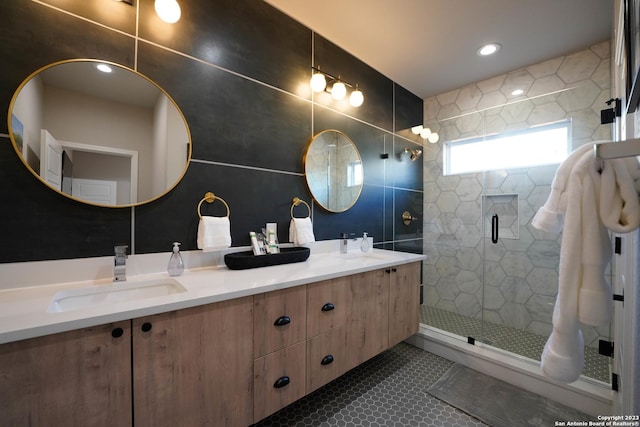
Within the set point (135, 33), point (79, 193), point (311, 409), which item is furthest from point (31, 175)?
point (311, 409)

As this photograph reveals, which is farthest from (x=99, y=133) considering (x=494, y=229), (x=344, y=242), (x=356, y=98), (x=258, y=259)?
(x=494, y=229)

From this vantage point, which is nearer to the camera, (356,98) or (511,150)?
(356,98)

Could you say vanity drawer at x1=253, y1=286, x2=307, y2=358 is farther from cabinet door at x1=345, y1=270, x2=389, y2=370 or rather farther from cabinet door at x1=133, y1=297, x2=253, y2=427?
cabinet door at x1=345, y1=270, x2=389, y2=370

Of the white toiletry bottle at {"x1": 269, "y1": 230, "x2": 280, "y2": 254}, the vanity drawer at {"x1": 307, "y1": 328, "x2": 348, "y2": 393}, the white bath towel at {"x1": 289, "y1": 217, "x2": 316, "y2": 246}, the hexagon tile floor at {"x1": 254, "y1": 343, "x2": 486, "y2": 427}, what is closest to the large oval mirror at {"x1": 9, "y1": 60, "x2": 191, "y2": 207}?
the white toiletry bottle at {"x1": 269, "y1": 230, "x2": 280, "y2": 254}

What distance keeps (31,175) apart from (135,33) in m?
0.79

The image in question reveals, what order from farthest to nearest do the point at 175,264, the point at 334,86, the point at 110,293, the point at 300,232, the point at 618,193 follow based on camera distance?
the point at 334,86 < the point at 300,232 < the point at 175,264 < the point at 110,293 < the point at 618,193

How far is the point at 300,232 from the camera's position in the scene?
1.71m

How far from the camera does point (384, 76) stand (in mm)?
Result: 2488

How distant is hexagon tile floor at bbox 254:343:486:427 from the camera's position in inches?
53.3

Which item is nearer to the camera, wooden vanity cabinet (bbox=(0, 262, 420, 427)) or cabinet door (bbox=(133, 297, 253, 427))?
wooden vanity cabinet (bbox=(0, 262, 420, 427))

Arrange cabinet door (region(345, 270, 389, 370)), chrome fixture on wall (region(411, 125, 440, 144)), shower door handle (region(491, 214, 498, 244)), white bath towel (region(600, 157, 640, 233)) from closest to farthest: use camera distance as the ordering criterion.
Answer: white bath towel (region(600, 157, 640, 233)), cabinet door (region(345, 270, 389, 370)), shower door handle (region(491, 214, 498, 244)), chrome fixture on wall (region(411, 125, 440, 144))

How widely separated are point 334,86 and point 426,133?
1.38m

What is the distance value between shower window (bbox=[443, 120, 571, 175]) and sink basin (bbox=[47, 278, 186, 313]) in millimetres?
2760

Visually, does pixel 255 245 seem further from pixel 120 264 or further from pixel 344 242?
pixel 344 242
